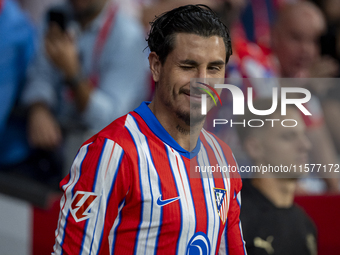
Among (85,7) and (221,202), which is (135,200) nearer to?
(221,202)

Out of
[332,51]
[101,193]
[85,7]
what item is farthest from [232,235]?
[332,51]

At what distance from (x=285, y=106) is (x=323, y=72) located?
5.12 feet

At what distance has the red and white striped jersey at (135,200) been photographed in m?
1.11

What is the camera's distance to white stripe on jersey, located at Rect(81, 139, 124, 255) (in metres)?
1.10

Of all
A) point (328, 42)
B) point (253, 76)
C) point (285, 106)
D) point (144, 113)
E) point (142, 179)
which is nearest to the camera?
point (142, 179)

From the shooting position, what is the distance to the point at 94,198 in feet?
3.63

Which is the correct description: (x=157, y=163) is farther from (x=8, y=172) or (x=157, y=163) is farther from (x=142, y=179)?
(x=8, y=172)

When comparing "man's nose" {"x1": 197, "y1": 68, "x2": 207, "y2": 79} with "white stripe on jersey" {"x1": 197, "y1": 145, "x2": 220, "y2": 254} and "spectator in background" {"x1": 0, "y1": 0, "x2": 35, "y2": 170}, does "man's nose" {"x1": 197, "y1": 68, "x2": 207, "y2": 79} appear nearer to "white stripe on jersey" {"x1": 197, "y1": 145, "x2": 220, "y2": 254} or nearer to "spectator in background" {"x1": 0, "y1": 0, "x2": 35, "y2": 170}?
"white stripe on jersey" {"x1": 197, "y1": 145, "x2": 220, "y2": 254}

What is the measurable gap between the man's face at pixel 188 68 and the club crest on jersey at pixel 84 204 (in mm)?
323

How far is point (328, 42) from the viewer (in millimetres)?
3158

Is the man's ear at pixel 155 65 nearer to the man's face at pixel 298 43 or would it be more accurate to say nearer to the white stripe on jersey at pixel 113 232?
the white stripe on jersey at pixel 113 232

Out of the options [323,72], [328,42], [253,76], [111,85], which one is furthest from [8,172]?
[328,42]

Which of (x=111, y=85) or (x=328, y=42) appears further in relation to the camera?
(x=328, y=42)

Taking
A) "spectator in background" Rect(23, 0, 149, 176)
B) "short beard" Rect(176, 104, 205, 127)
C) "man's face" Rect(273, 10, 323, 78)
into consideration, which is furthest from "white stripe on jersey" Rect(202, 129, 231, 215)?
"man's face" Rect(273, 10, 323, 78)
